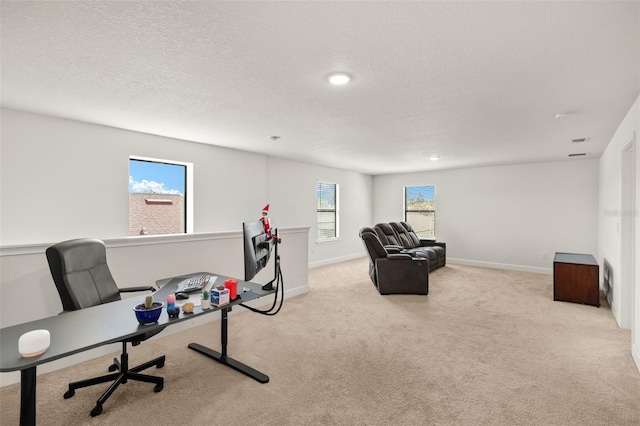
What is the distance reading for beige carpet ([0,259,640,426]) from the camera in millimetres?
1975

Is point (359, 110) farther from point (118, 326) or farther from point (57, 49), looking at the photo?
point (118, 326)

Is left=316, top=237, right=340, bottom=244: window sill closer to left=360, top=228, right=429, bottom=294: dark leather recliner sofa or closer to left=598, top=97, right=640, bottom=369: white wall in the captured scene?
left=360, top=228, right=429, bottom=294: dark leather recliner sofa

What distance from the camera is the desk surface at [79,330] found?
4.33ft

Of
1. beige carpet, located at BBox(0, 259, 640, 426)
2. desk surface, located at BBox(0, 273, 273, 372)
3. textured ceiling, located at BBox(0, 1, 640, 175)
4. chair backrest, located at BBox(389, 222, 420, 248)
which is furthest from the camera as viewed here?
chair backrest, located at BBox(389, 222, 420, 248)

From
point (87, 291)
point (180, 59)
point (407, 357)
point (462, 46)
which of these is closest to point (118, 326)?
point (87, 291)

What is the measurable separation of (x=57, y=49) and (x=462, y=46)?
255 centimetres

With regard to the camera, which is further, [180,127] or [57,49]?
[180,127]

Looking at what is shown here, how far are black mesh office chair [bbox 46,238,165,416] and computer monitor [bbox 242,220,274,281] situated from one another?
69 centimetres

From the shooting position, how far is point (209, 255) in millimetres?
3607

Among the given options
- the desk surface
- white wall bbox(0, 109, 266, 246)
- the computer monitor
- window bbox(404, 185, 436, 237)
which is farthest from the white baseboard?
the desk surface

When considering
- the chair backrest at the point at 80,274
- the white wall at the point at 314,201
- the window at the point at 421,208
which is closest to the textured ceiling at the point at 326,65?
the chair backrest at the point at 80,274

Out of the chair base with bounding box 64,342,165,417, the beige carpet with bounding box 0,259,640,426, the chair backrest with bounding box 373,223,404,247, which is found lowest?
the beige carpet with bounding box 0,259,640,426

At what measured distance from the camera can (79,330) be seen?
1601 millimetres

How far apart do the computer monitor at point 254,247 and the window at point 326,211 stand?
462 cm
